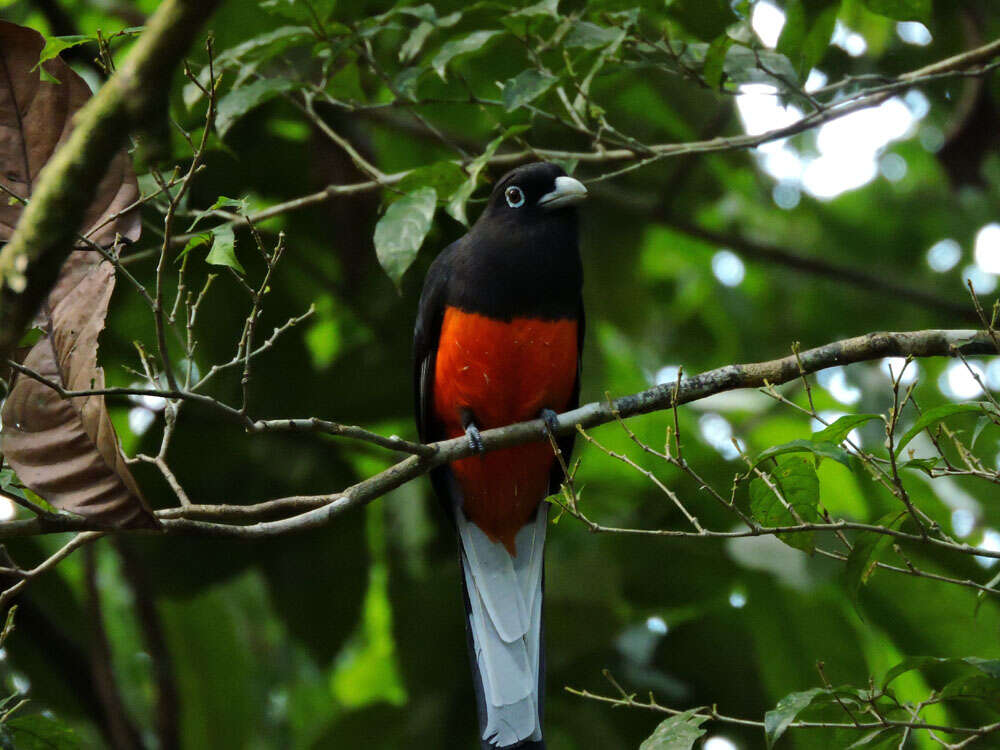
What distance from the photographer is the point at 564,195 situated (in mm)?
4578

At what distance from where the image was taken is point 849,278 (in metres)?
6.11

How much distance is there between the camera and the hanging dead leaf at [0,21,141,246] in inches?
96.3

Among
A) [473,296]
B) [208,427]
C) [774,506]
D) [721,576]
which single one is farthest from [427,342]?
[774,506]

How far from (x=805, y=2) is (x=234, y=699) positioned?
3792 millimetres

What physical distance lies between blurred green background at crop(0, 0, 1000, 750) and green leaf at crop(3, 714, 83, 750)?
69.4 inches

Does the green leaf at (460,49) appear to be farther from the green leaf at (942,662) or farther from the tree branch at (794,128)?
→ the green leaf at (942,662)

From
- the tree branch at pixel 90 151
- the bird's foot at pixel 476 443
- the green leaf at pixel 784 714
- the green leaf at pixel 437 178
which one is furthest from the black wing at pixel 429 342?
the tree branch at pixel 90 151

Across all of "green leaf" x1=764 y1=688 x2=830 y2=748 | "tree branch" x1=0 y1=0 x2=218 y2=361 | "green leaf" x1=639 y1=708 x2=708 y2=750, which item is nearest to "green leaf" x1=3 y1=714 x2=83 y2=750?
"green leaf" x1=639 y1=708 x2=708 y2=750

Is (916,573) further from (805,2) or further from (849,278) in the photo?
(849,278)

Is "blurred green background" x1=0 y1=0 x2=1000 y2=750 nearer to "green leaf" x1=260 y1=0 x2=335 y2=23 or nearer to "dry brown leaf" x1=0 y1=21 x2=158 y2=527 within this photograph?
"green leaf" x1=260 y1=0 x2=335 y2=23

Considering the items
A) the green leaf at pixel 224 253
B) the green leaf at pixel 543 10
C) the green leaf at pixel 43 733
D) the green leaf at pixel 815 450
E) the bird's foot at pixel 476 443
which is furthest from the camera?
the green leaf at pixel 543 10

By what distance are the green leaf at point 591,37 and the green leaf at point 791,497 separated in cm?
167

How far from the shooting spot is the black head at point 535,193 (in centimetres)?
462

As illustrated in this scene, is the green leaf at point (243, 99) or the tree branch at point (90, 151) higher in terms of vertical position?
the tree branch at point (90, 151)
